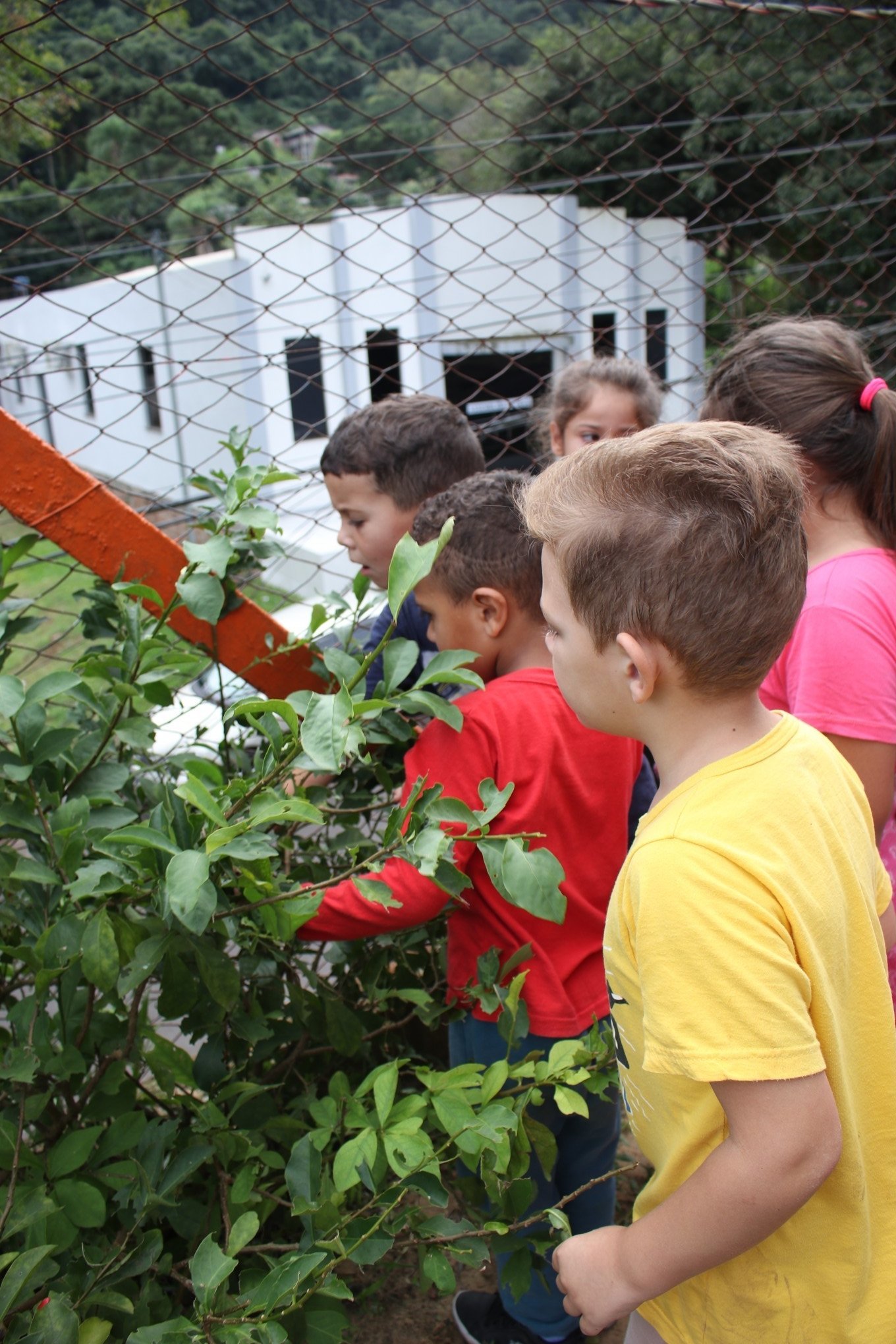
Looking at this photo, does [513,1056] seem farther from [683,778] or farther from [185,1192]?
[683,778]

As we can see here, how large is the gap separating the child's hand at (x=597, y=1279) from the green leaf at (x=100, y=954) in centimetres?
53

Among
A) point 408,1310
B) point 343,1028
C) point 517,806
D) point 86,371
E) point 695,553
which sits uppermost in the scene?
point 695,553

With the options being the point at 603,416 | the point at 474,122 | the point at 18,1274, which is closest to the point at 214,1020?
the point at 18,1274

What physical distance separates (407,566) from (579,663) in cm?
22

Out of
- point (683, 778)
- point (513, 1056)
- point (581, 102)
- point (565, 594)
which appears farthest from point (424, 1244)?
point (581, 102)

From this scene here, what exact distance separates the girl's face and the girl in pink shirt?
718mm

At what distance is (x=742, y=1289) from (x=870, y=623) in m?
0.81

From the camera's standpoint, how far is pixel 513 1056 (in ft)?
4.88

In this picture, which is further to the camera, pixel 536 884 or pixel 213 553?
pixel 213 553

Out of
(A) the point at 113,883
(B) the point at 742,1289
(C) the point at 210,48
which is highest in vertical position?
(C) the point at 210,48

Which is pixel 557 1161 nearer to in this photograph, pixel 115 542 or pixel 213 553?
pixel 213 553

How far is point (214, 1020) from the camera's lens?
138 cm

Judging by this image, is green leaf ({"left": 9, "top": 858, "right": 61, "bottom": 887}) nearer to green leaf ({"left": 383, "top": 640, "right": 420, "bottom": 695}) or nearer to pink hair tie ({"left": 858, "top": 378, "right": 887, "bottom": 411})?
green leaf ({"left": 383, "top": 640, "right": 420, "bottom": 695})

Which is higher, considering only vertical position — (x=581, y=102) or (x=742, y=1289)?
(x=742, y=1289)
